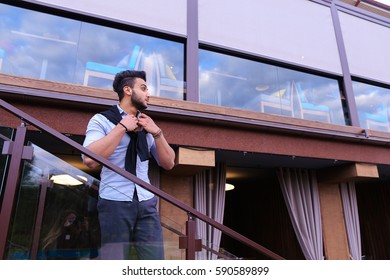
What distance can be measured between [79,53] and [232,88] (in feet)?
7.24

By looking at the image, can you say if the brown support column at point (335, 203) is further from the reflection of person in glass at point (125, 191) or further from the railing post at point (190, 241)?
the reflection of person in glass at point (125, 191)

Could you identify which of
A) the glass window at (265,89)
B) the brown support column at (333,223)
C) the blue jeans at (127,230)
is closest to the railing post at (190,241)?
the blue jeans at (127,230)

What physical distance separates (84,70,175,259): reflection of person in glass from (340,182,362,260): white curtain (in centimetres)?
459

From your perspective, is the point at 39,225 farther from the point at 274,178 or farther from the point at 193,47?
the point at 274,178

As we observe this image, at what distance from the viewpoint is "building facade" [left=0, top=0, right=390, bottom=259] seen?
3.45 metres

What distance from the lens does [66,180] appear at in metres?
1.62

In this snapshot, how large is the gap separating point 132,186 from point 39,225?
51 cm

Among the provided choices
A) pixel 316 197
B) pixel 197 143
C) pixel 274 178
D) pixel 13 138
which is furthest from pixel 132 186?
pixel 274 178

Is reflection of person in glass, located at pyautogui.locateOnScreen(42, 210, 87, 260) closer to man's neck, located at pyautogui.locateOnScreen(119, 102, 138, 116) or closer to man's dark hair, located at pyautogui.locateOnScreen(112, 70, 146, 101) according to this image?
man's neck, located at pyautogui.locateOnScreen(119, 102, 138, 116)

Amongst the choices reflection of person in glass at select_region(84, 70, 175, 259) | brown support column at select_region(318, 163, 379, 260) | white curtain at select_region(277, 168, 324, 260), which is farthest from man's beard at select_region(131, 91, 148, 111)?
brown support column at select_region(318, 163, 379, 260)

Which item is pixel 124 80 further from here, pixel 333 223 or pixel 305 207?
pixel 333 223

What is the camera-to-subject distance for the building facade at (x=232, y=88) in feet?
11.3

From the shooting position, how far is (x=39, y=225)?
1494 mm

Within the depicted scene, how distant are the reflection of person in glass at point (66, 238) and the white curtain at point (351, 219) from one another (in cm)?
494
